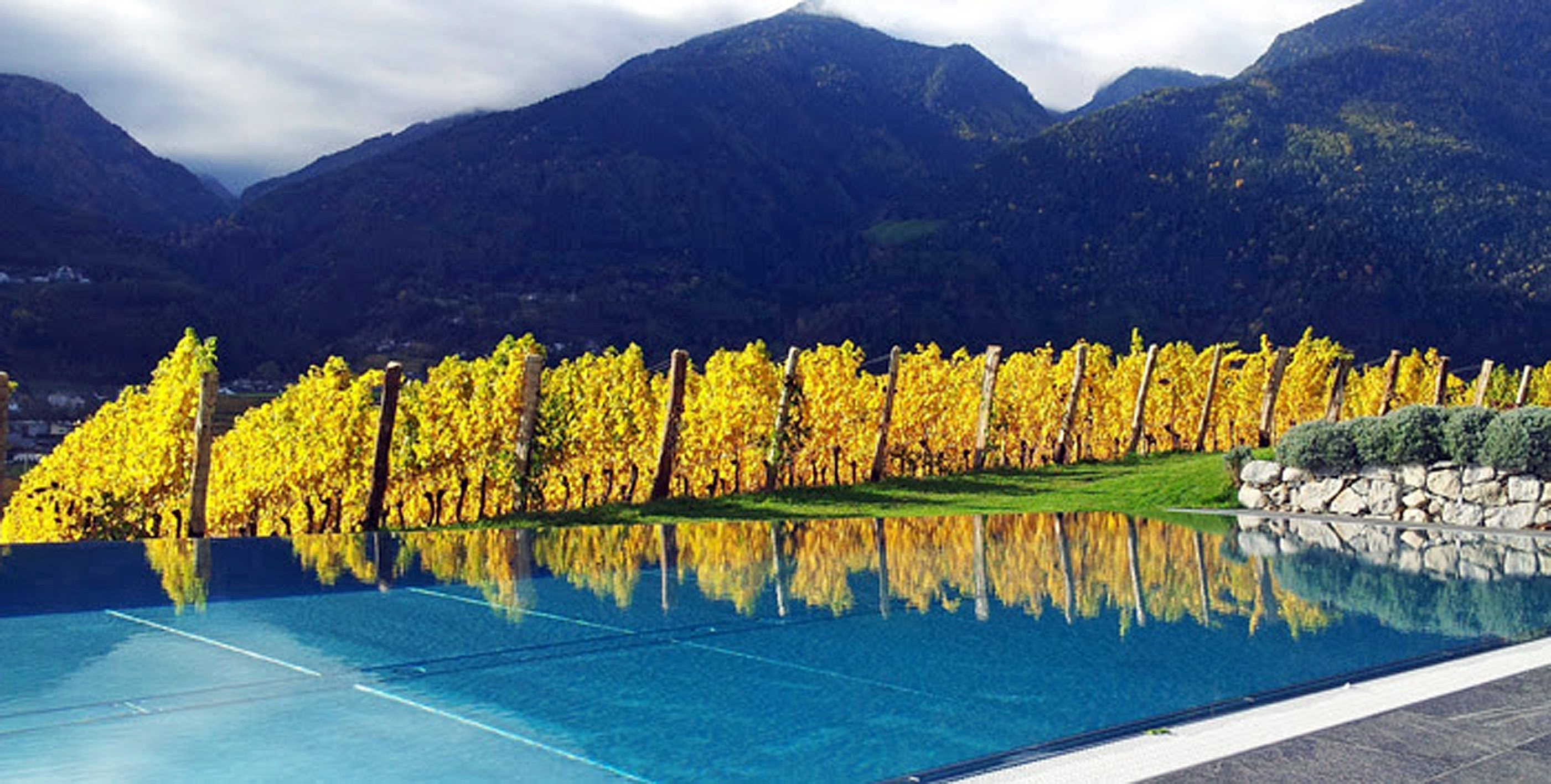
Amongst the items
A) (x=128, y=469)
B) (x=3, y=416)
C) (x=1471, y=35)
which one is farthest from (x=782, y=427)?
(x=1471, y=35)

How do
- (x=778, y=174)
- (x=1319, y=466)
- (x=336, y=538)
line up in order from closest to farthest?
(x=336, y=538)
(x=1319, y=466)
(x=778, y=174)

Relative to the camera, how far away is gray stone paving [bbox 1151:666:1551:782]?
10.1 feet

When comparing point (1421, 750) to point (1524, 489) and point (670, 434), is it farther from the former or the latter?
point (670, 434)

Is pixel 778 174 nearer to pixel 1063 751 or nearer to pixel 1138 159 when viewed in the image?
pixel 1138 159

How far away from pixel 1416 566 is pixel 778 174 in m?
121

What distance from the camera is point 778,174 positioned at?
4998 inches

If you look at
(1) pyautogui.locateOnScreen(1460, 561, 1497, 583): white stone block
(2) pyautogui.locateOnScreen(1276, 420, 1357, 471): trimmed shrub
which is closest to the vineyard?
(2) pyautogui.locateOnScreen(1276, 420, 1357, 471): trimmed shrub

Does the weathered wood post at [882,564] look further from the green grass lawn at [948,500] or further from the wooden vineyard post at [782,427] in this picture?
the wooden vineyard post at [782,427]

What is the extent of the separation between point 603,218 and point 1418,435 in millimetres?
99417

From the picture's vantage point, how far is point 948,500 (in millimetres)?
13328

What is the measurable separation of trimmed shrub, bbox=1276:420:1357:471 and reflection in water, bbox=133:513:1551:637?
56.9 inches

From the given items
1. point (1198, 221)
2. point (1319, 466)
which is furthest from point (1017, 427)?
point (1198, 221)

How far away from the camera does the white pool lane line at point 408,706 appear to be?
351 cm

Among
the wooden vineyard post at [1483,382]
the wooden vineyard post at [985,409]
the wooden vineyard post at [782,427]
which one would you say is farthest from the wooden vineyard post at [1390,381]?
the wooden vineyard post at [782,427]
